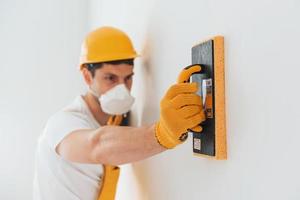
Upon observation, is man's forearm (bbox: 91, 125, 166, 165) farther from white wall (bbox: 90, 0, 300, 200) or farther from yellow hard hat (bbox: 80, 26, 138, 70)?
yellow hard hat (bbox: 80, 26, 138, 70)

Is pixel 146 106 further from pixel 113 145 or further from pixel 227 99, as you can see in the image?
pixel 227 99

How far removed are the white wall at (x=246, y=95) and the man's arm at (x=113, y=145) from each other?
15 centimetres

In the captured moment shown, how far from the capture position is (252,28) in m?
0.74

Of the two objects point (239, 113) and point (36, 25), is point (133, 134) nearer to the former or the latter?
point (239, 113)

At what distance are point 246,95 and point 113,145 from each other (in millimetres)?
503

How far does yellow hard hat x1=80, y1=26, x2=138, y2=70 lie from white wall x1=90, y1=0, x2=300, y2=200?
0.98 feet

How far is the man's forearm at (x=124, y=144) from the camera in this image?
106cm

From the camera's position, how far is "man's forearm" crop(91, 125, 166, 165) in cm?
106

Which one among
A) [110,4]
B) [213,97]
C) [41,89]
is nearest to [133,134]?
[213,97]

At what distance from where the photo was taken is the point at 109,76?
1622 mm

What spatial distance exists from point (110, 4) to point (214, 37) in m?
1.60

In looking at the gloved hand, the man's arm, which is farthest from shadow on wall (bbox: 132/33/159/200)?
the gloved hand

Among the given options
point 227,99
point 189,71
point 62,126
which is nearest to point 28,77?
point 62,126

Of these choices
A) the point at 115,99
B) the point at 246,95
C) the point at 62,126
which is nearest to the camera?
the point at 246,95
